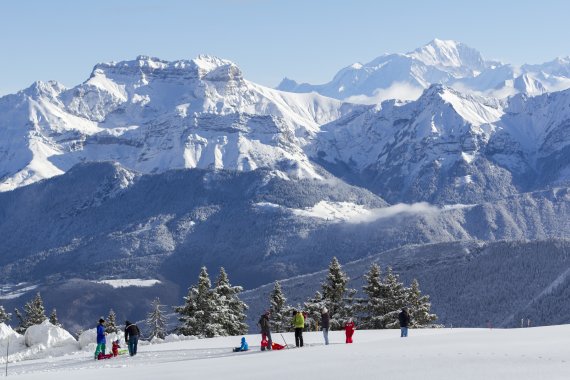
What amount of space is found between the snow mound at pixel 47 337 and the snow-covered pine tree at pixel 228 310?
1574cm

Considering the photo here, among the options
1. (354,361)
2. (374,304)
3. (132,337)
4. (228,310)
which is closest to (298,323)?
(132,337)

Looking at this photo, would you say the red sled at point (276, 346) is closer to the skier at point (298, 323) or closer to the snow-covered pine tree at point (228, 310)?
the skier at point (298, 323)

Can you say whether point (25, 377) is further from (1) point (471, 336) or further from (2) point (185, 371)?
(1) point (471, 336)

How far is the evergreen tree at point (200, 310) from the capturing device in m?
87.2

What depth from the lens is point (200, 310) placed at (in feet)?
292

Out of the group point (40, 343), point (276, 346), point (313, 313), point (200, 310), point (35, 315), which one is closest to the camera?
point (276, 346)

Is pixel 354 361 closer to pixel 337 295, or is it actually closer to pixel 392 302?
pixel 392 302

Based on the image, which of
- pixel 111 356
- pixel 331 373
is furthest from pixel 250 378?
pixel 111 356

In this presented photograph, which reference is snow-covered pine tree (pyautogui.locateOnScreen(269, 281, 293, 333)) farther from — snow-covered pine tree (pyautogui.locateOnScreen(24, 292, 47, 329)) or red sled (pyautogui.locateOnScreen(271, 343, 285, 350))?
red sled (pyautogui.locateOnScreen(271, 343, 285, 350))

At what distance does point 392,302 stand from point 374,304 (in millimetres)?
1586

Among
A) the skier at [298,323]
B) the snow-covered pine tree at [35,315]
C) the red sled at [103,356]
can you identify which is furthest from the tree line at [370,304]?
the snow-covered pine tree at [35,315]

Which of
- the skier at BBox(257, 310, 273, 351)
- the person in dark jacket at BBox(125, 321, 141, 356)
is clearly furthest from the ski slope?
the skier at BBox(257, 310, 273, 351)

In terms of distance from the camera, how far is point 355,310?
90.2 m

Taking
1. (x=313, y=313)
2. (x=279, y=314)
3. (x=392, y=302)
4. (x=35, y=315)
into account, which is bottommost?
(x=313, y=313)
